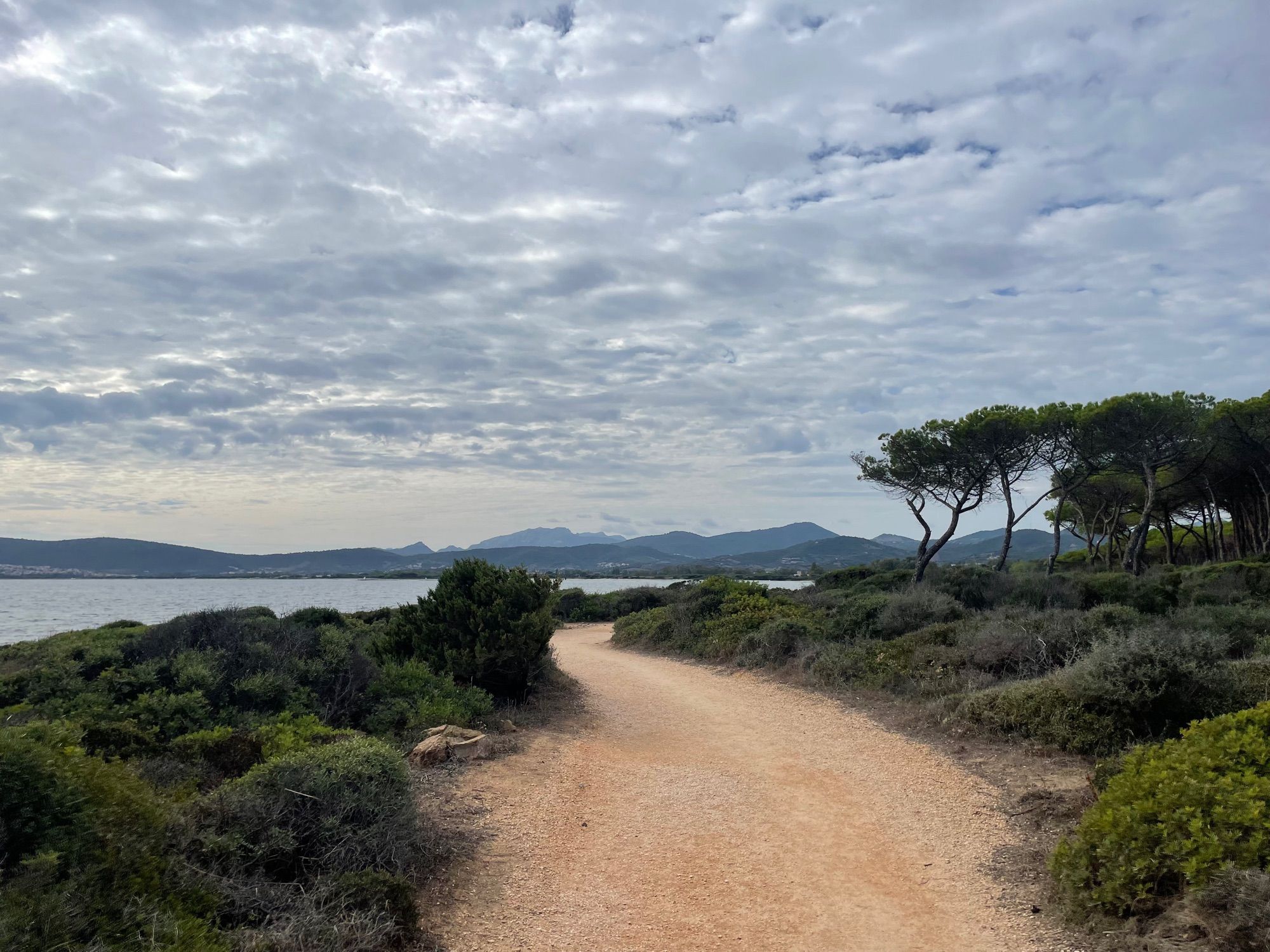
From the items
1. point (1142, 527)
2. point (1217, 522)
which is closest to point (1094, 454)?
point (1142, 527)

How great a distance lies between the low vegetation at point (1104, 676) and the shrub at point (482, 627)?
4.72 meters

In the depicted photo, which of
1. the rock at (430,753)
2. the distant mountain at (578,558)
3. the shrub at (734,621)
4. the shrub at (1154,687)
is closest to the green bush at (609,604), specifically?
the shrub at (734,621)

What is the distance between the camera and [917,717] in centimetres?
948

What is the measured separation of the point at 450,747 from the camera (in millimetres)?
7891

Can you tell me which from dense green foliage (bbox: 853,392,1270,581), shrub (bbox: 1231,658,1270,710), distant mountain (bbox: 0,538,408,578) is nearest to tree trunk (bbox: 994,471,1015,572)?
dense green foliage (bbox: 853,392,1270,581)

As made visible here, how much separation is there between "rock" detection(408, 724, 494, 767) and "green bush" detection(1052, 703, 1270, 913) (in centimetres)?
534

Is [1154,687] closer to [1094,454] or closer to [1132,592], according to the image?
[1132,592]

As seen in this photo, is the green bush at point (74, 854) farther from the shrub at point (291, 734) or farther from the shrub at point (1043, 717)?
the shrub at point (1043, 717)

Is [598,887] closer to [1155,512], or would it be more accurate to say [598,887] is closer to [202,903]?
[202,903]

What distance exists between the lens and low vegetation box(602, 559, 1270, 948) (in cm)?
398

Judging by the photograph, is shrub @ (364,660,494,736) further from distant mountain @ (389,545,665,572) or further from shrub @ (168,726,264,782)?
distant mountain @ (389,545,665,572)

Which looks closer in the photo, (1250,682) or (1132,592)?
(1250,682)

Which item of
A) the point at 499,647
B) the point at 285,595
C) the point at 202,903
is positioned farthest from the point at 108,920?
the point at 285,595

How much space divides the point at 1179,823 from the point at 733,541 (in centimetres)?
13753
